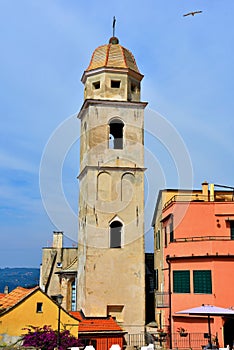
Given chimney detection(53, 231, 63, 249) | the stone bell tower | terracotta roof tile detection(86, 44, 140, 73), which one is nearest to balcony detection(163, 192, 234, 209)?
the stone bell tower

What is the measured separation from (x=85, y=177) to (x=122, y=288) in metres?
8.37

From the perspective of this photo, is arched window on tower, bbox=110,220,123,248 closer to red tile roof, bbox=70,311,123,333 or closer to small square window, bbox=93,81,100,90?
red tile roof, bbox=70,311,123,333

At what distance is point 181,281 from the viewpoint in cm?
3020

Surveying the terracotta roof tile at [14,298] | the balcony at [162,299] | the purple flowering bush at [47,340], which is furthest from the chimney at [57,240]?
the purple flowering bush at [47,340]

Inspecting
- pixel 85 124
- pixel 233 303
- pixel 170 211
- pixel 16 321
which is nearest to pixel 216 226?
pixel 170 211

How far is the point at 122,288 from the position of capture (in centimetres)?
3231

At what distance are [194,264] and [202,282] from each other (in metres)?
1.28

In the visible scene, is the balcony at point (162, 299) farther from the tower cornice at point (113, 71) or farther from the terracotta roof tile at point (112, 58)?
the terracotta roof tile at point (112, 58)

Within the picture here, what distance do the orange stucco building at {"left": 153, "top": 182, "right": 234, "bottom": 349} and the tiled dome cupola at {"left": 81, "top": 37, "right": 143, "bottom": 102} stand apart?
891cm

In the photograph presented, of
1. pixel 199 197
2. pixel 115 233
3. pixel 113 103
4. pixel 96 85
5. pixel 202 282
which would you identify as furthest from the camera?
pixel 199 197

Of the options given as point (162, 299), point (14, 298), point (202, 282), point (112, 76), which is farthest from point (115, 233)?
point (112, 76)

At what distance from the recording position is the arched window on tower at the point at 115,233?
33219 mm

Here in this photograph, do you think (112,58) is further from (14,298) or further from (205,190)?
(14,298)

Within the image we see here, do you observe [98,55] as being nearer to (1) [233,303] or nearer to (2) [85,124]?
(2) [85,124]
